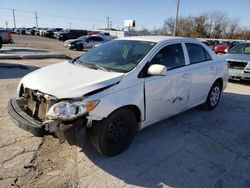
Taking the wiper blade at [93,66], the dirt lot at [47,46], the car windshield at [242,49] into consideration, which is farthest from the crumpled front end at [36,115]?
the dirt lot at [47,46]

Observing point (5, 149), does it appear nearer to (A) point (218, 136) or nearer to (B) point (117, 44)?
(B) point (117, 44)

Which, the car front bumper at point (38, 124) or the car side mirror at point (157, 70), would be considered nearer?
the car front bumper at point (38, 124)

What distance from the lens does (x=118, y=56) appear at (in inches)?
157

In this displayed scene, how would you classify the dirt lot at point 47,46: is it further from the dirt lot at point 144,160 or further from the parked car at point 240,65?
the dirt lot at point 144,160

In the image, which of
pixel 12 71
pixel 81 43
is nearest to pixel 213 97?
pixel 12 71

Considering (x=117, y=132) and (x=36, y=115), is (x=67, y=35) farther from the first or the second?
(x=117, y=132)

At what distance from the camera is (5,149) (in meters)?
3.47

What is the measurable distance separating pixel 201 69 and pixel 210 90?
2.54 ft

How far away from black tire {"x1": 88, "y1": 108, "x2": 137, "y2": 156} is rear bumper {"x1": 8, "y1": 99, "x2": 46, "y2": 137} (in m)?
0.60

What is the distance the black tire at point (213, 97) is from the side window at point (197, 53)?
72 cm

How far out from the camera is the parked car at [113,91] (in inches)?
114

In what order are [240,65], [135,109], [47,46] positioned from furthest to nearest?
[47,46] → [240,65] → [135,109]

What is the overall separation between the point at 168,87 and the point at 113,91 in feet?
3.92

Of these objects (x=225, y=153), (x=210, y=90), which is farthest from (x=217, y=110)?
(x=225, y=153)
